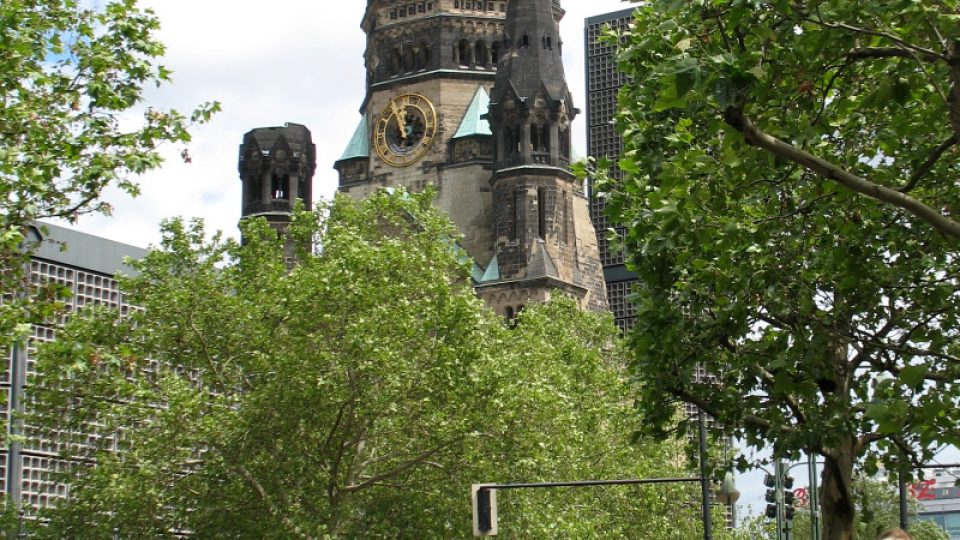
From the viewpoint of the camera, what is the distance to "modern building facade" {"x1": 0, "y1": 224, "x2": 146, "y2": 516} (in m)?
49.5

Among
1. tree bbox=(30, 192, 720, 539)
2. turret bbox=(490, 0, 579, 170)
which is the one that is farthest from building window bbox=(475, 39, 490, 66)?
tree bbox=(30, 192, 720, 539)

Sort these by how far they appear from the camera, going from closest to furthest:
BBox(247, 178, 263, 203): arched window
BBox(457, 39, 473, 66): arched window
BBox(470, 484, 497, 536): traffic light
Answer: BBox(470, 484, 497, 536): traffic light, BBox(247, 178, 263, 203): arched window, BBox(457, 39, 473, 66): arched window

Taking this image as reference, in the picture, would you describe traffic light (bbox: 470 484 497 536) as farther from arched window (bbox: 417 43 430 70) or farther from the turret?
arched window (bbox: 417 43 430 70)

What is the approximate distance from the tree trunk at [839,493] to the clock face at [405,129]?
65.3m

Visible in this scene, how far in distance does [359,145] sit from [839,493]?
223 feet

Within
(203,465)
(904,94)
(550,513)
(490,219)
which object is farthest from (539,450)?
(490,219)

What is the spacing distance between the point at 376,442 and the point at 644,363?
728 inches

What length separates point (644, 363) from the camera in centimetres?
2436

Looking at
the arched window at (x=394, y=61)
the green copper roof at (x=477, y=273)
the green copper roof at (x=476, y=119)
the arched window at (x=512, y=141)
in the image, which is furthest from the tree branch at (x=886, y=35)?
the arched window at (x=394, y=61)

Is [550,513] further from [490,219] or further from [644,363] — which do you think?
[490,219]

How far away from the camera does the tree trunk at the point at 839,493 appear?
915 inches

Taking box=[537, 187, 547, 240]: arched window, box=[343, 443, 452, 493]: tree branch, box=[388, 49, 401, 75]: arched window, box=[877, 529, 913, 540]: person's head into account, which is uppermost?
box=[388, 49, 401, 75]: arched window

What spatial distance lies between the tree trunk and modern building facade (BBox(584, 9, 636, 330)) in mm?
74928

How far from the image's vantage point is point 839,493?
23.3 m
